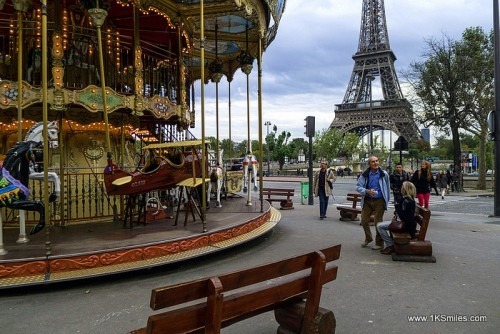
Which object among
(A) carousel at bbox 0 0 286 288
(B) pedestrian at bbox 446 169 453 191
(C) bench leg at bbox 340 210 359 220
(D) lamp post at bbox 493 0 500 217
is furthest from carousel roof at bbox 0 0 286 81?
(B) pedestrian at bbox 446 169 453 191

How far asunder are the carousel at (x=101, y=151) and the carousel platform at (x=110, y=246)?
0.06ft

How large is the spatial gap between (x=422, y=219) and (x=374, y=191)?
41.1 inches

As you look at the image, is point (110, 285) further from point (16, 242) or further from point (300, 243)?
point (300, 243)

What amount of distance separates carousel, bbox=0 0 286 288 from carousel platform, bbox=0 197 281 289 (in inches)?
0.8

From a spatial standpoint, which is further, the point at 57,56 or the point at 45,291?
the point at 57,56

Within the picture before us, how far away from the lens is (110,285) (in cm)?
607

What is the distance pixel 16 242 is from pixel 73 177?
2970mm

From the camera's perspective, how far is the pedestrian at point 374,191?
8.11m

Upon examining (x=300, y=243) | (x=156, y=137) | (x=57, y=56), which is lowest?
(x=300, y=243)

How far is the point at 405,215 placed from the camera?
740 cm

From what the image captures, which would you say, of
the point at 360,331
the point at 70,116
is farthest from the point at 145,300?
the point at 70,116

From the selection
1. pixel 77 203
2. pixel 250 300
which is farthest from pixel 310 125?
pixel 250 300

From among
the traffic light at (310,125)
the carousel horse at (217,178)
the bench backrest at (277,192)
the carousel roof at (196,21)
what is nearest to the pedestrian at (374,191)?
the carousel roof at (196,21)

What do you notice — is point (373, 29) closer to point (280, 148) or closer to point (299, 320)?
point (280, 148)
